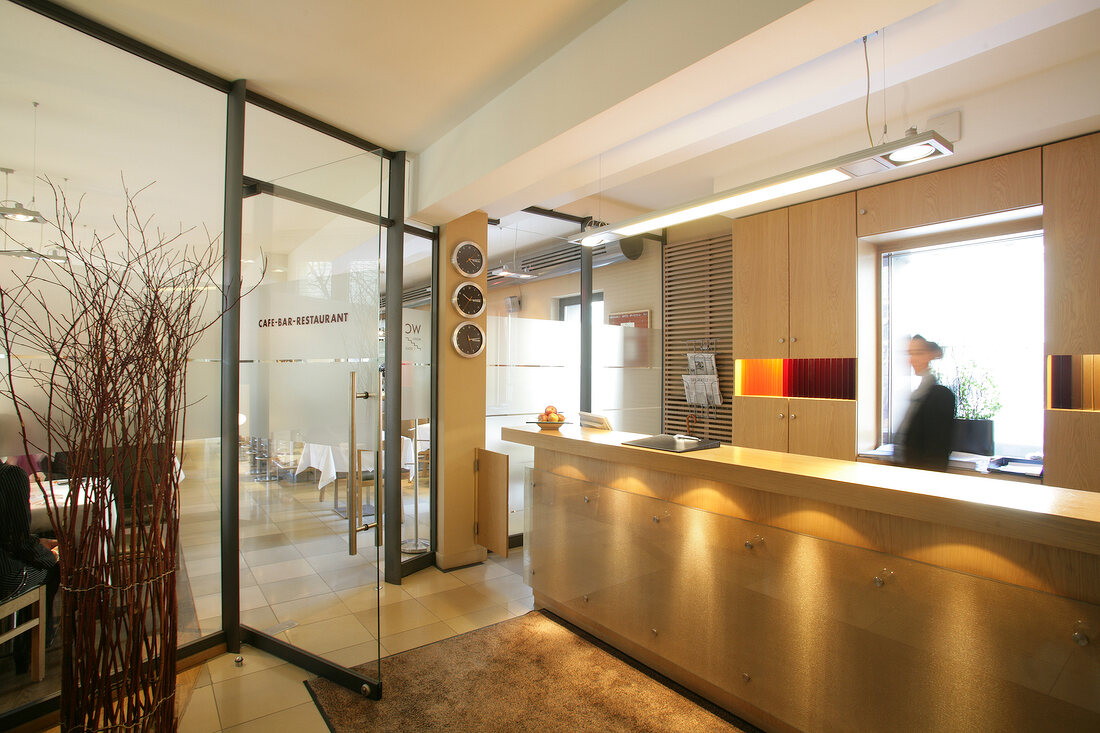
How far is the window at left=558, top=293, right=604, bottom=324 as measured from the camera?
17.8 ft

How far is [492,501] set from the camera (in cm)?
454

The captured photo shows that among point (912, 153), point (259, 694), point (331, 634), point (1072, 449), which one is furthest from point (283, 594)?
point (1072, 449)

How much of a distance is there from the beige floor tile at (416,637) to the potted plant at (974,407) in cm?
361

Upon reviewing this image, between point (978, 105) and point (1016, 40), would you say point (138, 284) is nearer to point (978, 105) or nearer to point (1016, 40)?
point (1016, 40)

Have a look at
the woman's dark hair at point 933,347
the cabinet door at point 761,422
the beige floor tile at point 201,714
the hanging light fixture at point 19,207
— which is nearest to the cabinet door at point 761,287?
the cabinet door at point 761,422

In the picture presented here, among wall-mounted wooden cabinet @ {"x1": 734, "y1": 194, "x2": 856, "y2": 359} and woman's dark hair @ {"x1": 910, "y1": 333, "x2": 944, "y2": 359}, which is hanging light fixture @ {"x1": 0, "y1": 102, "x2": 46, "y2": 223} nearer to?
wall-mounted wooden cabinet @ {"x1": 734, "y1": 194, "x2": 856, "y2": 359}

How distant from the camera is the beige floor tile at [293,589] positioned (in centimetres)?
297

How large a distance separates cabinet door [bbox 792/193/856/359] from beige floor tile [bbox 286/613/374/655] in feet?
11.9

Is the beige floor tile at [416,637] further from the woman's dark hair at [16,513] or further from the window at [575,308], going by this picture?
the window at [575,308]

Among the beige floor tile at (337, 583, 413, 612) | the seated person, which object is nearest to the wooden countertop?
the beige floor tile at (337, 583, 413, 612)

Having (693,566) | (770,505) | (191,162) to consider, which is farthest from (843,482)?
(191,162)

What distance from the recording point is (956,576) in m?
1.83

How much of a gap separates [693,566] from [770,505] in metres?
0.52

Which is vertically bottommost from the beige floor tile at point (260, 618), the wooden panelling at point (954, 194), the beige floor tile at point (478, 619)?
the beige floor tile at point (478, 619)
